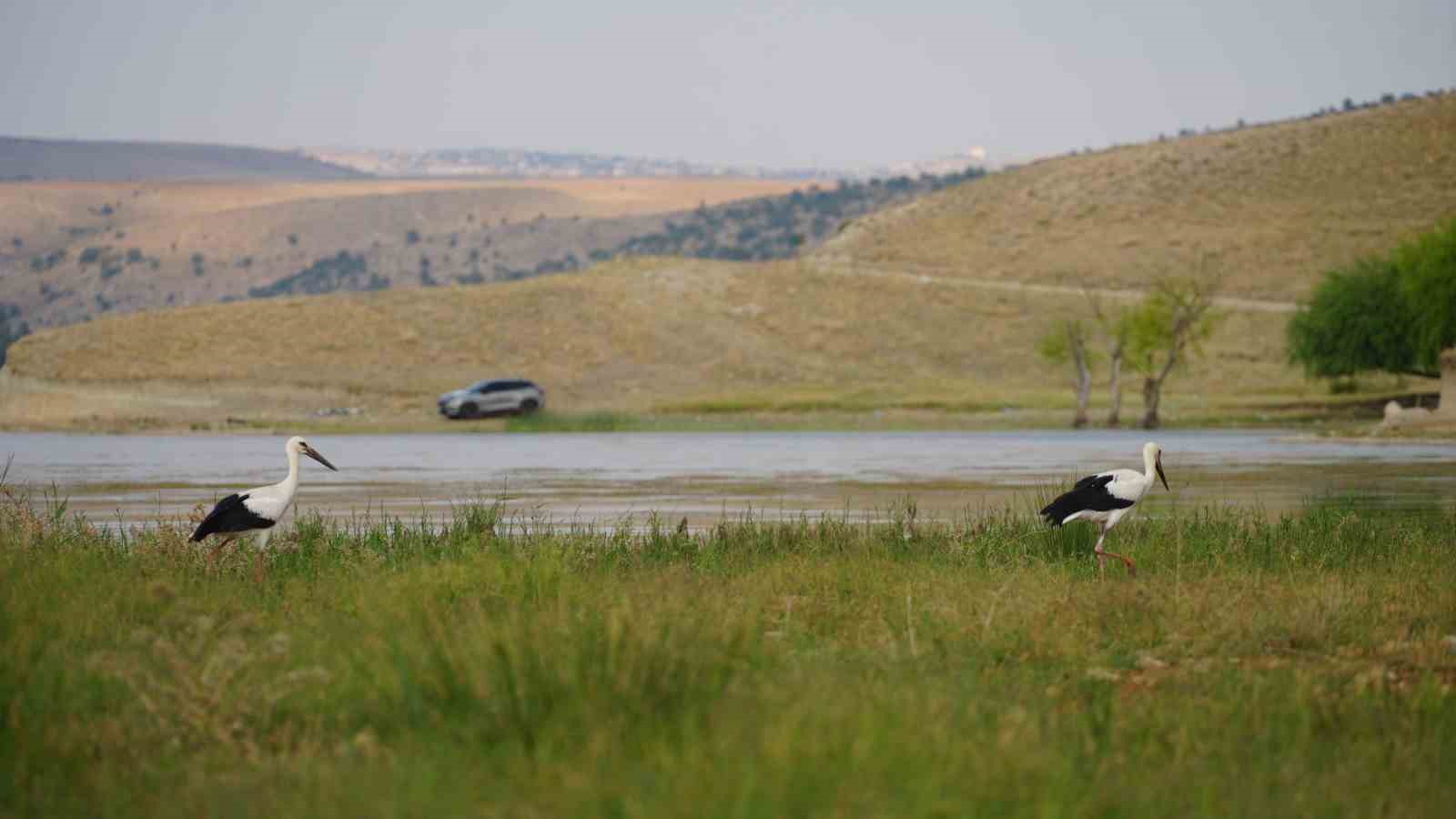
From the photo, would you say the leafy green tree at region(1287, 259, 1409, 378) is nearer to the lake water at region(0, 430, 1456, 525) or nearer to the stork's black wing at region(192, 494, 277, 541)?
the lake water at region(0, 430, 1456, 525)

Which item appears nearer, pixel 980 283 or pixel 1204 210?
pixel 980 283

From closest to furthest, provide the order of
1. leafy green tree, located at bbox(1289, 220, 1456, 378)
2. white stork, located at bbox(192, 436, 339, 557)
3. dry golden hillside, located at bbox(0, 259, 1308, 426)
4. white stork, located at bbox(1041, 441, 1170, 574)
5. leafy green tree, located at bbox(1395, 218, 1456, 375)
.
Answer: white stork, located at bbox(192, 436, 339, 557) → white stork, located at bbox(1041, 441, 1170, 574) → leafy green tree, located at bbox(1395, 218, 1456, 375) → leafy green tree, located at bbox(1289, 220, 1456, 378) → dry golden hillside, located at bbox(0, 259, 1308, 426)

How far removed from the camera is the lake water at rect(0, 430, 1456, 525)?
2630 cm

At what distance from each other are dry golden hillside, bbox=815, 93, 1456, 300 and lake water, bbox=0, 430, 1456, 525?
5310cm

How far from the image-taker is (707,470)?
3578 cm

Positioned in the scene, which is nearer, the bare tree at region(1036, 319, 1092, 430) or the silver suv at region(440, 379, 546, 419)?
the bare tree at region(1036, 319, 1092, 430)

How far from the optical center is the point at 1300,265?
100938 mm

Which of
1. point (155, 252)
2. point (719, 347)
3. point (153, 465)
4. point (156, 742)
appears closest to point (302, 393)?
point (719, 347)

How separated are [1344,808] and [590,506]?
19.0 m

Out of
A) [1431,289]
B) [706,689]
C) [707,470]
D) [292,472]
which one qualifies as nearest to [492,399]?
[707,470]

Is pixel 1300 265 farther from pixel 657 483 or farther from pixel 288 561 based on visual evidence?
pixel 288 561

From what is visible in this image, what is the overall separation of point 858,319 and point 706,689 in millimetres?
84408

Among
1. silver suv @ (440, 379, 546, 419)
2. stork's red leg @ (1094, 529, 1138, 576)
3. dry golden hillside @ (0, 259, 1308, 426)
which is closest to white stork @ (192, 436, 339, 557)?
stork's red leg @ (1094, 529, 1138, 576)

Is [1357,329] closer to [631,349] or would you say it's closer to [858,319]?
[858,319]
